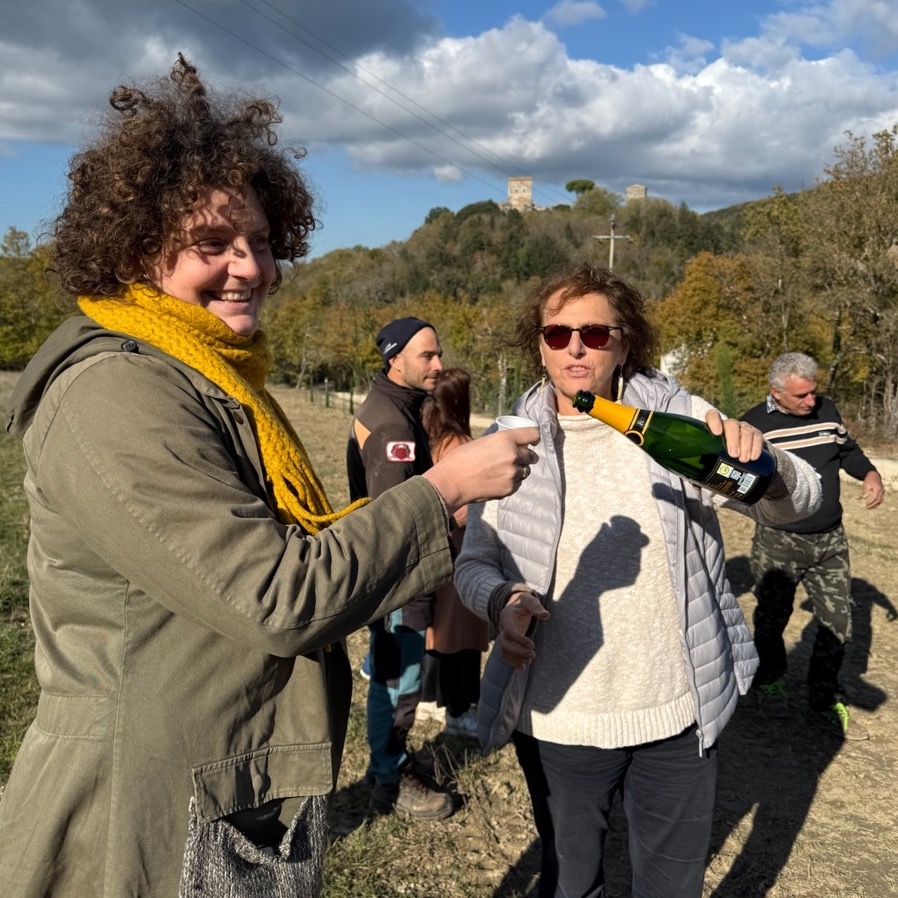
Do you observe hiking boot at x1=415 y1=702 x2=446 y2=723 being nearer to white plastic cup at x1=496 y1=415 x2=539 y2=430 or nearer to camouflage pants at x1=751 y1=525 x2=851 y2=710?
camouflage pants at x1=751 y1=525 x2=851 y2=710

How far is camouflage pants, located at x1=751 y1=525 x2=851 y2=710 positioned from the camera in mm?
5090

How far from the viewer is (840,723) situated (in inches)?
197

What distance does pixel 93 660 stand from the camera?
4.73ft

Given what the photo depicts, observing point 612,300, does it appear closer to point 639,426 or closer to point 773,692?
point 639,426

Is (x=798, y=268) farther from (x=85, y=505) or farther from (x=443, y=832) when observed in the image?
(x=85, y=505)

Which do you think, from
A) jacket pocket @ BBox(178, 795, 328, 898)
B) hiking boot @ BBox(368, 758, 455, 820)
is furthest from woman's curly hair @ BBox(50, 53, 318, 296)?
hiking boot @ BBox(368, 758, 455, 820)

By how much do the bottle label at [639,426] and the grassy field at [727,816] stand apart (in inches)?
87.6

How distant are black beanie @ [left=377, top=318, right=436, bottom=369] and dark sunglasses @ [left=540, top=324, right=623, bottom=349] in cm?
207

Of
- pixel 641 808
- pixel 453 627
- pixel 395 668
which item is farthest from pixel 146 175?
pixel 453 627

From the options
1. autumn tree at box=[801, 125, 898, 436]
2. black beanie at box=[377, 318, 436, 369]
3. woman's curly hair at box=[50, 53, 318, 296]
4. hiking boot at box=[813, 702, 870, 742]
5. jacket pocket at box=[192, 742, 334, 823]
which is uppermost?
autumn tree at box=[801, 125, 898, 436]

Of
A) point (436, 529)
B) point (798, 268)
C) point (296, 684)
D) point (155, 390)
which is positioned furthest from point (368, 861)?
point (798, 268)

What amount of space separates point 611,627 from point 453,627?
245 centimetres

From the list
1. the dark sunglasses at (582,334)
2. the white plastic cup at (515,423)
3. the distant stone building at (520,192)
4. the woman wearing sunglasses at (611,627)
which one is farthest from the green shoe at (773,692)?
the distant stone building at (520,192)

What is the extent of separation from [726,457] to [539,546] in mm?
599
